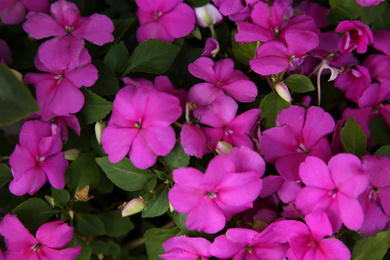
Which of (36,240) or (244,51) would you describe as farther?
(244,51)

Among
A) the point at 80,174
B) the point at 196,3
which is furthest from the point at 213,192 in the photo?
the point at 196,3

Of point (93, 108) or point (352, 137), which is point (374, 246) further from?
point (93, 108)

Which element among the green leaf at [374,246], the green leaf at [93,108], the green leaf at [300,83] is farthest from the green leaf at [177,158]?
the green leaf at [374,246]

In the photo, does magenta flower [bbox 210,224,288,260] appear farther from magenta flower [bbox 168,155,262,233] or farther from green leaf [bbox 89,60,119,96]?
green leaf [bbox 89,60,119,96]

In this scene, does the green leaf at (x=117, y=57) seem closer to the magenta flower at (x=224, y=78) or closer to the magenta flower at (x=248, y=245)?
the magenta flower at (x=224, y=78)

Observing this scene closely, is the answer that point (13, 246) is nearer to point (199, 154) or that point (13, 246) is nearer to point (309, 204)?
point (199, 154)

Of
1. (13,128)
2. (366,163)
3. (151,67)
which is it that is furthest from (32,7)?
(366,163)
